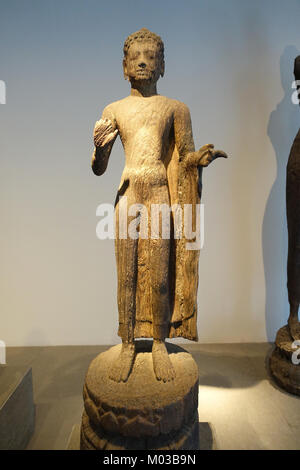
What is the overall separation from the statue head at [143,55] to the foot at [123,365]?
4.98 ft

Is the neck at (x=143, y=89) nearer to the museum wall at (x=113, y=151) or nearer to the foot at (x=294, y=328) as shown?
the museum wall at (x=113, y=151)

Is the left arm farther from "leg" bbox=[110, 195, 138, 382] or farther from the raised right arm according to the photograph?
"leg" bbox=[110, 195, 138, 382]

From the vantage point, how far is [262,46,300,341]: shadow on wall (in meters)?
2.90

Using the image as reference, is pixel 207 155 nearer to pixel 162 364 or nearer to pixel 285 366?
pixel 162 364

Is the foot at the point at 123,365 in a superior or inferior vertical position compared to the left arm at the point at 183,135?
inferior

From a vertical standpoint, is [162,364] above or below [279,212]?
below

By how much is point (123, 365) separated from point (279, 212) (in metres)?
2.10

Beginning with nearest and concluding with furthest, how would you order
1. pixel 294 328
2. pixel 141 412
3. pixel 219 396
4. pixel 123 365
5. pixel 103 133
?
pixel 141 412
pixel 103 133
pixel 123 365
pixel 219 396
pixel 294 328

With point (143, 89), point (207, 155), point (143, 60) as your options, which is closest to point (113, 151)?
point (143, 89)

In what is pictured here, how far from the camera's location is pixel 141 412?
1522mm

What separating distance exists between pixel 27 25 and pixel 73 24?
391 millimetres

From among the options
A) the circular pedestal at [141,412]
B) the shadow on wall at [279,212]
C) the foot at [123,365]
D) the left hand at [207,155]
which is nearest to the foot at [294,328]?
the shadow on wall at [279,212]

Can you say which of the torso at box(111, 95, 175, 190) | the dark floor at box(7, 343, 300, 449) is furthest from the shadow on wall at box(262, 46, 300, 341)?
the torso at box(111, 95, 175, 190)

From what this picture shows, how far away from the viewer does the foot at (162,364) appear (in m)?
1.71
